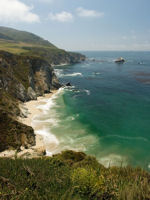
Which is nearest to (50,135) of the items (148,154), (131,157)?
(131,157)

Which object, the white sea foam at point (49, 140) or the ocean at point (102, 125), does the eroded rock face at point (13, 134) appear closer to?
the white sea foam at point (49, 140)

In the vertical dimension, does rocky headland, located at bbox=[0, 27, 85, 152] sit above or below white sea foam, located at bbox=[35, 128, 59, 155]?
above

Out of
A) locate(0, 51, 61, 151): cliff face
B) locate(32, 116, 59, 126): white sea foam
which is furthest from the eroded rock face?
locate(32, 116, 59, 126): white sea foam

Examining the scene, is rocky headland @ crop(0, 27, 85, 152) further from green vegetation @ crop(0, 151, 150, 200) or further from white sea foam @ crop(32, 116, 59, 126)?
green vegetation @ crop(0, 151, 150, 200)

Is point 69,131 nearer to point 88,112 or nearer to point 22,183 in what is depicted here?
point 88,112

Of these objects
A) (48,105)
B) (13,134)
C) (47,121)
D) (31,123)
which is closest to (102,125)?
(47,121)

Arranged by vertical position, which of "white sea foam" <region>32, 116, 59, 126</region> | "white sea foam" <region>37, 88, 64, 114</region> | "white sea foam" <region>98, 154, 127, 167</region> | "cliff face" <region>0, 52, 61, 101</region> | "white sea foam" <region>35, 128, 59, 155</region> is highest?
"cliff face" <region>0, 52, 61, 101</region>

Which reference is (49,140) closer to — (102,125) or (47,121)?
(47,121)

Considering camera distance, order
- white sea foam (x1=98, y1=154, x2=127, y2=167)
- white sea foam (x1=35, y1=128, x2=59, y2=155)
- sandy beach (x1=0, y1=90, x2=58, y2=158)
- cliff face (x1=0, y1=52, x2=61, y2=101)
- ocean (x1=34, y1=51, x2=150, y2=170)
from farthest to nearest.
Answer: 1. cliff face (x1=0, y1=52, x2=61, y2=101)
2. white sea foam (x1=35, y1=128, x2=59, y2=155)
3. ocean (x1=34, y1=51, x2=150, y2=170)
4. white sea foam (x1=98, y1=154, x2=127, y2=167)
5. sandy beach (x1=0, y1=90, x2=58, y2=158)

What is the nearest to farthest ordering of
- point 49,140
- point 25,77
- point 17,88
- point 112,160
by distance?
point 112,160 → point 49,140 → point 17,88 → point 25,77
